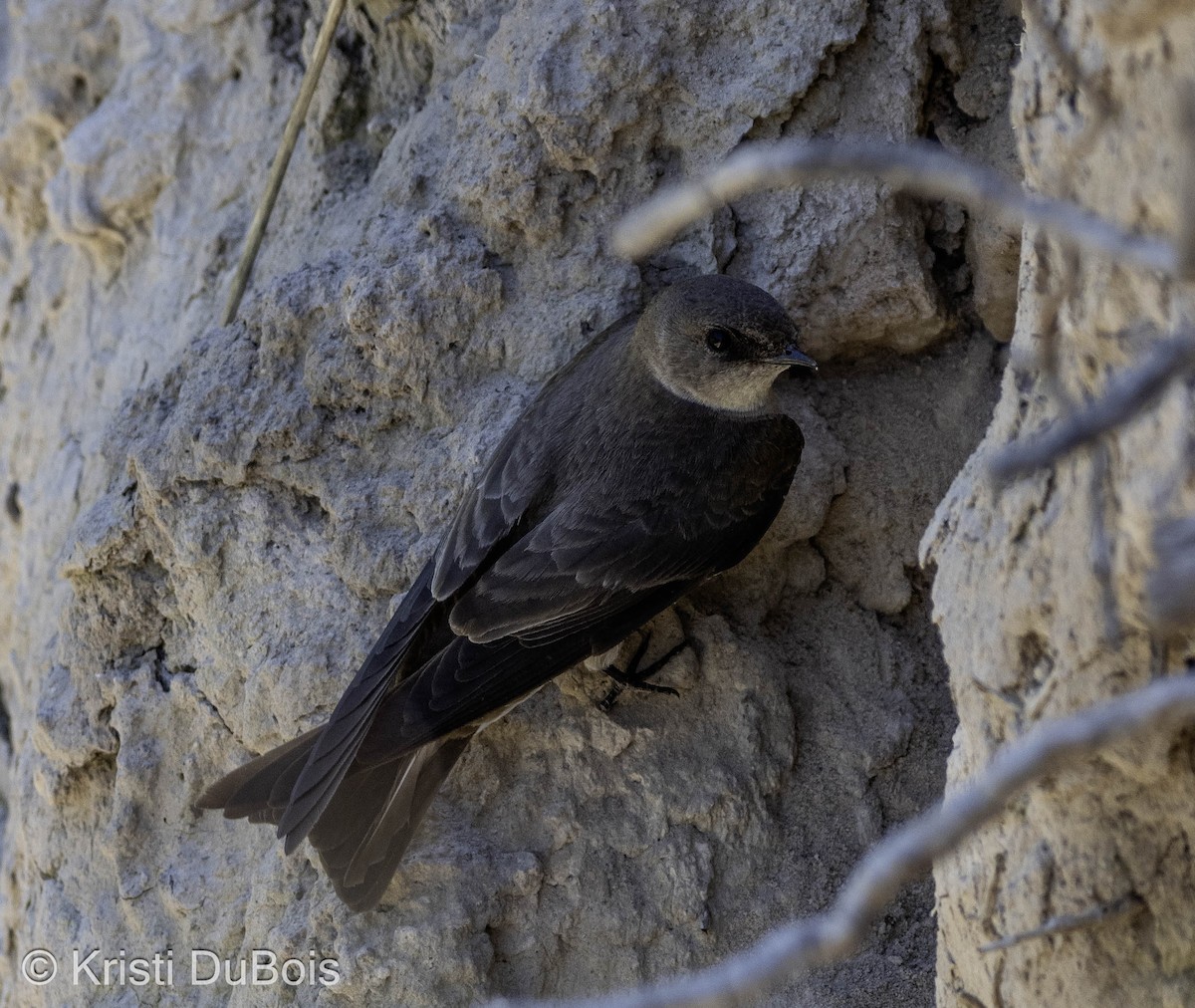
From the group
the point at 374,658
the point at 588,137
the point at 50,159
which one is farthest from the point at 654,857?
the point at 50,159

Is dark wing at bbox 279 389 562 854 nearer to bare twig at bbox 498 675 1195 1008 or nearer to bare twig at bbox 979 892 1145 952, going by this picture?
bare twig at bbox 979 892 1145 952

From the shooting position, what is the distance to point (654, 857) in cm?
288

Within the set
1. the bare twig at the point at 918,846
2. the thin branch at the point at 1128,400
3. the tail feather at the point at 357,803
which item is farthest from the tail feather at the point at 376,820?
the thin branch at the point at 1128,400

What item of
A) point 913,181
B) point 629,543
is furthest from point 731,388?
point 913,181

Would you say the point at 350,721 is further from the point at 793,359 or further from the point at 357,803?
the point at 793,359

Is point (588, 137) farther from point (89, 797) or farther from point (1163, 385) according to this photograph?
point (1163, 385)

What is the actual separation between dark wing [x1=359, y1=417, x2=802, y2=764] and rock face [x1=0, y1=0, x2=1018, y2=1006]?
0.18 metres

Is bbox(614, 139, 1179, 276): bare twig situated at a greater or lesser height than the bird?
greater

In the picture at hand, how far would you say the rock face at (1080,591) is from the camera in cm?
174

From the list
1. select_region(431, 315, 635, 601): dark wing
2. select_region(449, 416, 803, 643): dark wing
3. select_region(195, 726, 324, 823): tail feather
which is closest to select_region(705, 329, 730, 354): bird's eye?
select_region(449, 416, 803, 643): dark wing

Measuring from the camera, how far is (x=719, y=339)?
120 inches

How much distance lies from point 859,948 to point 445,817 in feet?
2.78

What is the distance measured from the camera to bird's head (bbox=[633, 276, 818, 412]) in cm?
301

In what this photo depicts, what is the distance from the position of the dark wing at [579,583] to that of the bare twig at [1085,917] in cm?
111
